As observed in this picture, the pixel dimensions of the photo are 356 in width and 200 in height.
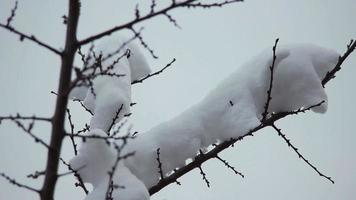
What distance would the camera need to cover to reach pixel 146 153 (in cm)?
288

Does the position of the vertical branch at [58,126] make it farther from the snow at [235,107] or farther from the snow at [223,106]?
the snow at [235,107]

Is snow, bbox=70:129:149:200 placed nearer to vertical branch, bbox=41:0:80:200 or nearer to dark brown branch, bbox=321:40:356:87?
vertical branch, bbox=41:0:80:200

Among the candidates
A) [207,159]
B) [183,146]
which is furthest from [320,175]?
[183,146]

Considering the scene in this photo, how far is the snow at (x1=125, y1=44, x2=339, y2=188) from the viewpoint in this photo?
2908 millimetres

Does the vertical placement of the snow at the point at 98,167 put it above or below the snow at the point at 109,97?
below

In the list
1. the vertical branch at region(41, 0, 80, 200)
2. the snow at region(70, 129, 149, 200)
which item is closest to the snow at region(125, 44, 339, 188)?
the snow at region(70, 129, 149, 200)

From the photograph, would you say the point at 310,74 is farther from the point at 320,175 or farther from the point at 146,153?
the point at 146,153

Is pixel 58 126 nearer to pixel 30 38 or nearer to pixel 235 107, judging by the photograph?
pixel 30 38

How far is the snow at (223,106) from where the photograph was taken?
9.55 feet

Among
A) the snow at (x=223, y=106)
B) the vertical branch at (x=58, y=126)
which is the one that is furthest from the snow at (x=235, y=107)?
A: the vertical branch at (x=58, y=126)

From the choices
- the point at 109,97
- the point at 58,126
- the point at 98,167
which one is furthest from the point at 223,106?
the point at 58,126

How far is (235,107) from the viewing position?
2998mm

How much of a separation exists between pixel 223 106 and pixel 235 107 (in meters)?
0.11

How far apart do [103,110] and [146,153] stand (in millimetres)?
499
